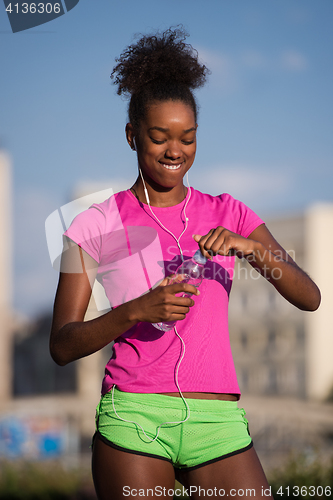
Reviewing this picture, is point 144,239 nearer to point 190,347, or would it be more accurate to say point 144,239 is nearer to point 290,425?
point 190,347

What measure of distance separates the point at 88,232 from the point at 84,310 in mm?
334

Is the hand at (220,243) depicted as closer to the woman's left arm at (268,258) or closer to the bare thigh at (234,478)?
the woman's left arm at (268,258)

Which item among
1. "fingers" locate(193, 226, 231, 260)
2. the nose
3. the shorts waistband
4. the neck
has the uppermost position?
the nose

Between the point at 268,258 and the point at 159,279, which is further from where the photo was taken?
the point at 159,279

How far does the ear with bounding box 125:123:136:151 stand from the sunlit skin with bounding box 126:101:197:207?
0.13 feet

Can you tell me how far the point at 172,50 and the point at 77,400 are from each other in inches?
2370

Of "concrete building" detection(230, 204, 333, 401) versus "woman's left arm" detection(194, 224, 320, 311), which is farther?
"concrete building" detection(230, 204, 333, 401)

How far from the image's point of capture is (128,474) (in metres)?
2.28

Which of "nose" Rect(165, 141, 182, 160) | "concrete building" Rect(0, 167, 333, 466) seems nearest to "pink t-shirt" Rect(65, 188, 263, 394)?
"nose" Rect(165, 141, 182, 160)

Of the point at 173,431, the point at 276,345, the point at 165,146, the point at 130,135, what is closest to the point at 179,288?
the point at 173,431

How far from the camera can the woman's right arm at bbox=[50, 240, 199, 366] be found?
84.7 inches

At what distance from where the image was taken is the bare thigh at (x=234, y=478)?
2281 mm

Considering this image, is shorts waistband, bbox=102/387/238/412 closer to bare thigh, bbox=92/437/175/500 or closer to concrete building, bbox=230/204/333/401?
bare thigh, bbox=92/437/175/500

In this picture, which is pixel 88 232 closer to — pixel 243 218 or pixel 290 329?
pixel 243 218
